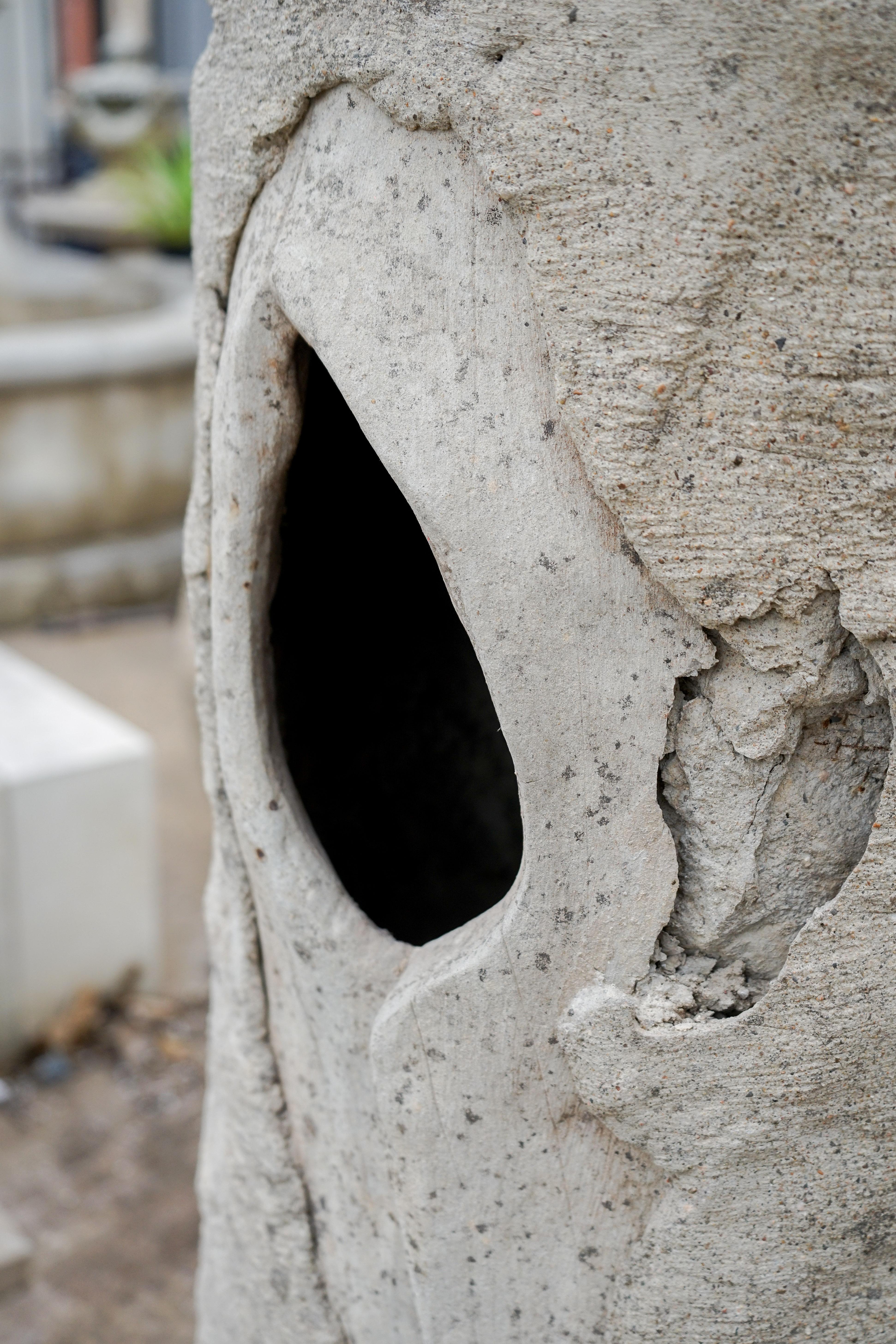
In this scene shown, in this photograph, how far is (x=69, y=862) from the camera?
265 cm

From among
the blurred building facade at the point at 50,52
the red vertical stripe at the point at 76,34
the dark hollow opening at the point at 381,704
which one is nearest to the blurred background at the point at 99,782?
the dark hollow opening at the point at 381,704

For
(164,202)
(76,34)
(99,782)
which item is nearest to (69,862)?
(99,782)

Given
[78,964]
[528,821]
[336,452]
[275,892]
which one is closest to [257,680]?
[275,892]

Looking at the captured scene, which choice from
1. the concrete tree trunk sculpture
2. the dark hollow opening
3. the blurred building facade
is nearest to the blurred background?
the dark hollow opening

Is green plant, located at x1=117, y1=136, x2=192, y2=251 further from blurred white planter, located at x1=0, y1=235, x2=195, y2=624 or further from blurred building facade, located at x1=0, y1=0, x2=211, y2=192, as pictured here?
blurred building facade, located at x1=0, y1=0, x2=211, y2=192

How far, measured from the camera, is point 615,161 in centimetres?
77

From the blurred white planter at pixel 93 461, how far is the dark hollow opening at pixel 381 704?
3.17 meters

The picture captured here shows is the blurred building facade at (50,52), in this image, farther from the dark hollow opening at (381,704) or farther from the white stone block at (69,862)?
the dark hollow opening at (381,704)

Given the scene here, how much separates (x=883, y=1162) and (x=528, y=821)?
1.07ft

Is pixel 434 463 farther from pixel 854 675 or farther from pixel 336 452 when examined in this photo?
pixel 336 452

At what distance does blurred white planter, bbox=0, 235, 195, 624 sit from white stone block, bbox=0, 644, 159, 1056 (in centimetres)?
181

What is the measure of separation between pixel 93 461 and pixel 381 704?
10.9 ft

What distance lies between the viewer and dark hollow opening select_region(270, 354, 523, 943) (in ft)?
4.37

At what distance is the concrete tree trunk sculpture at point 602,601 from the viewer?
759 millimetres
